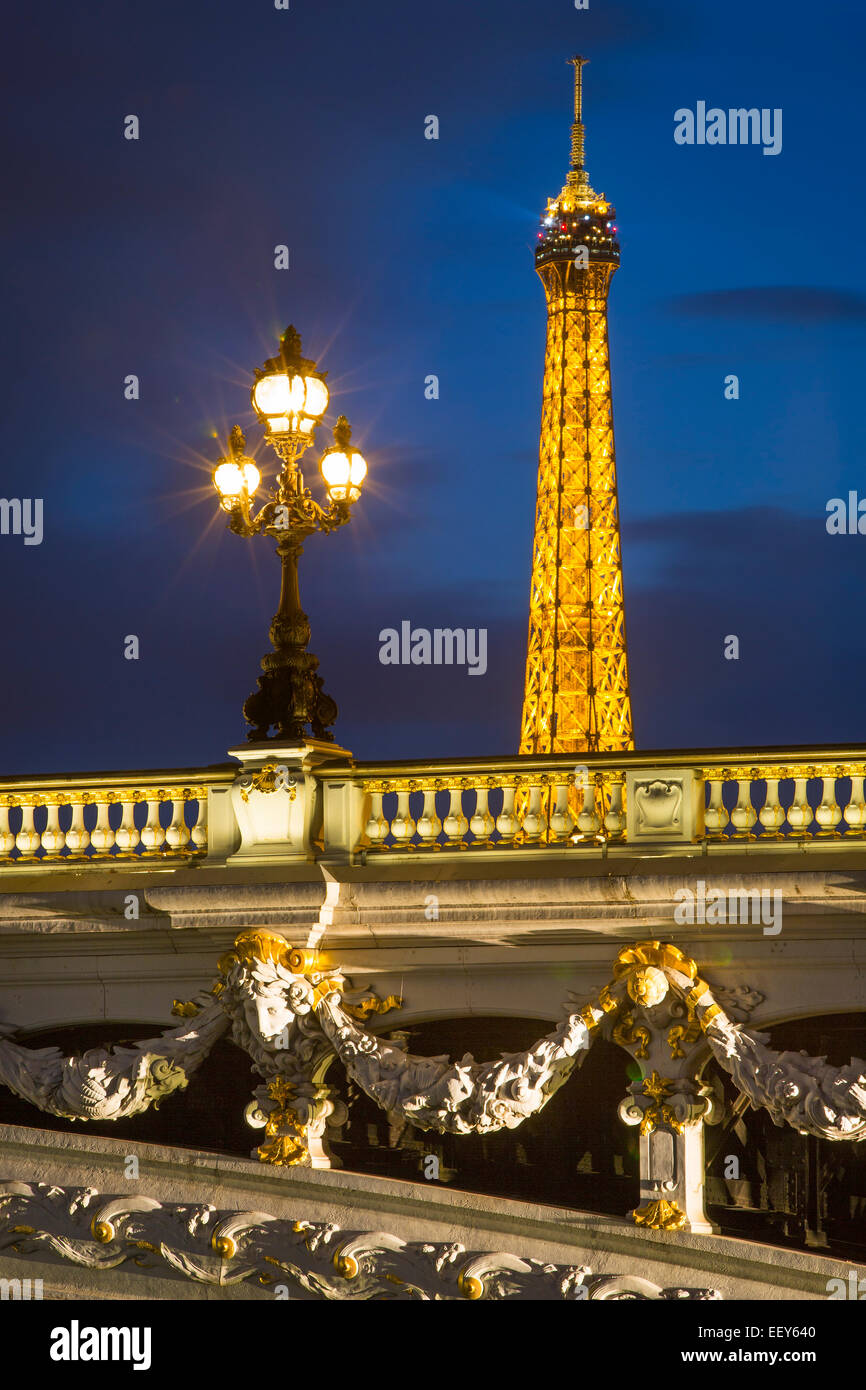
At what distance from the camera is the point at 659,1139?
1875 centimetres

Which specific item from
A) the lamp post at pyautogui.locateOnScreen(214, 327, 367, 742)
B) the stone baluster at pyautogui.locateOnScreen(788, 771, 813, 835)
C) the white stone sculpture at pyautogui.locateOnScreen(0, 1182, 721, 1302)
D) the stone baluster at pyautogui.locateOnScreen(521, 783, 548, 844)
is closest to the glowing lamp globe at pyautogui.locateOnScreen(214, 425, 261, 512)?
the lamp post at pyautogui.locateOnScreen(214, 327, 367, 742)

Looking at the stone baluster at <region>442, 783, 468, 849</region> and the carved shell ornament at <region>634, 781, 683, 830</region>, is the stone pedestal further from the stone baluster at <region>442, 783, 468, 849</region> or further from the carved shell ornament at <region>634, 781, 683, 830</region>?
the carved shell ornament at <region>634, 781, 683, 830</region>

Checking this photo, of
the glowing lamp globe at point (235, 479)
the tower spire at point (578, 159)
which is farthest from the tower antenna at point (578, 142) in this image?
the glowing lamp globe at point (235, 479)

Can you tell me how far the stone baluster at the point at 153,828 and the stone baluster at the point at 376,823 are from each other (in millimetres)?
1795

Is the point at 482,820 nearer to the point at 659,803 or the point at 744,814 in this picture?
the point at 659,803

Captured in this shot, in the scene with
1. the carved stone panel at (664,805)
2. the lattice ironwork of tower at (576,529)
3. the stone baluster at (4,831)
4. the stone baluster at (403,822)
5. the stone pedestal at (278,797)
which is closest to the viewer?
the carved stone panel at (664,805)

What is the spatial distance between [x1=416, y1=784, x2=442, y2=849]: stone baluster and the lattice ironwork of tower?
3788 centimetres

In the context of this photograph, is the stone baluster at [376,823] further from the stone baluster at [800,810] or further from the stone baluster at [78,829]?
the stone baluster at [800,810]

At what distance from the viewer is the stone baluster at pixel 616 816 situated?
18719 mm

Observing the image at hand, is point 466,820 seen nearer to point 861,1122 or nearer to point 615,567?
point 861,1122

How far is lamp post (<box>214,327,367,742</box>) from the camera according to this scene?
1923cm

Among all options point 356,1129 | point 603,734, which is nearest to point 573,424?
point 603,734

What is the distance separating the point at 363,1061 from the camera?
19391 mm

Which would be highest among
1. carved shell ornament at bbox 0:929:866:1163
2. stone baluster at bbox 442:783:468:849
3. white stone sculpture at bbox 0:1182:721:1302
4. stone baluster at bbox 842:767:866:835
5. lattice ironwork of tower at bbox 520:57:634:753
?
lattice ironwork of tower at bbox 520:57:634:753
